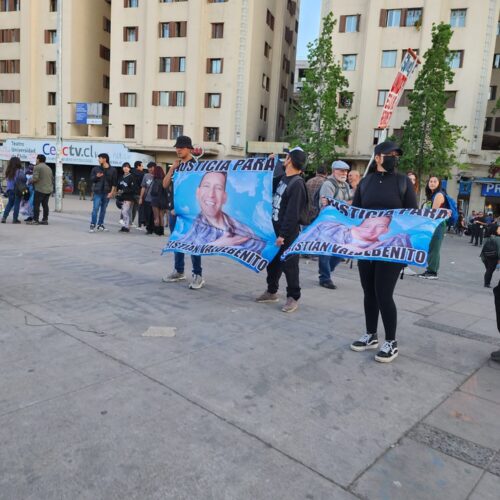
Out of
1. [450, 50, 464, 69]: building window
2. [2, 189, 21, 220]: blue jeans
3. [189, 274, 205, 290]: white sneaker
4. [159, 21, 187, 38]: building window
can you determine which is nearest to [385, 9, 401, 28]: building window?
[450, 50, 464, 69]: building window

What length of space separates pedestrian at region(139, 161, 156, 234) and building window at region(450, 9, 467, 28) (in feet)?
91.4

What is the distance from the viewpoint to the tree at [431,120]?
26.2m

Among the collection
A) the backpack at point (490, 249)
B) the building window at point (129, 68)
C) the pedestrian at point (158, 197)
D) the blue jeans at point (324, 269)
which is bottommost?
the blue jeans at point (324, 269)

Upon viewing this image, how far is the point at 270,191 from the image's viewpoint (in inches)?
217

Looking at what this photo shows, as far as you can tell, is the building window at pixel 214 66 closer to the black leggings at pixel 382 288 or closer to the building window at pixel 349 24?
the building window at pixel 349 24

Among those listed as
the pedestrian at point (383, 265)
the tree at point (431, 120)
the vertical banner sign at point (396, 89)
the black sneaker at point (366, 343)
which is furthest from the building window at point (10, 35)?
the black sneaker at point (366, 343)

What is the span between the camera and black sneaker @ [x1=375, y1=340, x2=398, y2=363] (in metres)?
3.87

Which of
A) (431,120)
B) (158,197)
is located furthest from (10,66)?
(158,197)

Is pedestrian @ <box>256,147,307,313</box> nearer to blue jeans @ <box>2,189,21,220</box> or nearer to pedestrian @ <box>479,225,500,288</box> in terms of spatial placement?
pedestrian @ <box>479,225,500,288</box>

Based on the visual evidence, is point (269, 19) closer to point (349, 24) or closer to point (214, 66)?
point (214, 66)

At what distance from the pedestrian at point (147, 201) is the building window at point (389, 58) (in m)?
25.5

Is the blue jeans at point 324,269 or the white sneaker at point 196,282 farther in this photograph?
the blue jeans at point 324,269

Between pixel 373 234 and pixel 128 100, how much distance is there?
122 feet

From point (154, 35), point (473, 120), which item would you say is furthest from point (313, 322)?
point (154, 35)
